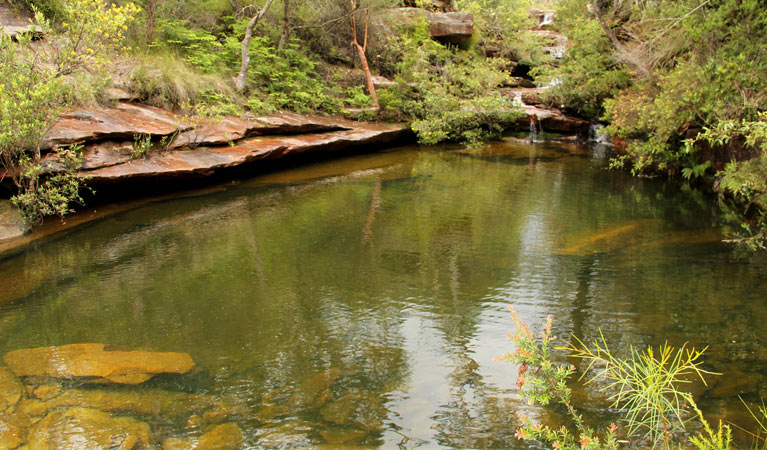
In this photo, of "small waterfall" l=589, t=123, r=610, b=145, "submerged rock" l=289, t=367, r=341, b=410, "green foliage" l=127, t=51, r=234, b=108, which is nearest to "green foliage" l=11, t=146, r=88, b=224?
"green foliage" l=127, t=51, r=234, b=108

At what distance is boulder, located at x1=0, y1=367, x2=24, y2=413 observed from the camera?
4102 millimetres

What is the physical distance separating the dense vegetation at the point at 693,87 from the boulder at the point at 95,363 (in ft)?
21.5

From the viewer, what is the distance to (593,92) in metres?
17.9

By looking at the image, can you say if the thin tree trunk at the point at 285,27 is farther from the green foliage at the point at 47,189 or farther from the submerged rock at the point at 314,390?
the submerged rock at the point at 314,390

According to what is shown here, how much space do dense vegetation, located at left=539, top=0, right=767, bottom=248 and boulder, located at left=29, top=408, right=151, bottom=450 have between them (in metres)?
6.61

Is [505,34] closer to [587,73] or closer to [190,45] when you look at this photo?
[587,73]

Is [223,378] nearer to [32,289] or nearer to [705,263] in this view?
[32,289]

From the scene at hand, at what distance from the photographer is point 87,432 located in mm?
3836

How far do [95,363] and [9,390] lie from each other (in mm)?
683

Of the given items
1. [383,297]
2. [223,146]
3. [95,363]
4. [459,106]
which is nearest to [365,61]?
[459,106]

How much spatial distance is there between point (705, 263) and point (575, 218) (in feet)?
8.82

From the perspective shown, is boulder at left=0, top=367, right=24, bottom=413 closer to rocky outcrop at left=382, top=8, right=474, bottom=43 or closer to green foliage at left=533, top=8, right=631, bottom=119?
green foliage at left=533, top=8, right=631, bottom=119

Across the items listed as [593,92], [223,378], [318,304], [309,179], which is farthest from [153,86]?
[593,92]

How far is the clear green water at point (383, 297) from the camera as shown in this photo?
14.2ft
